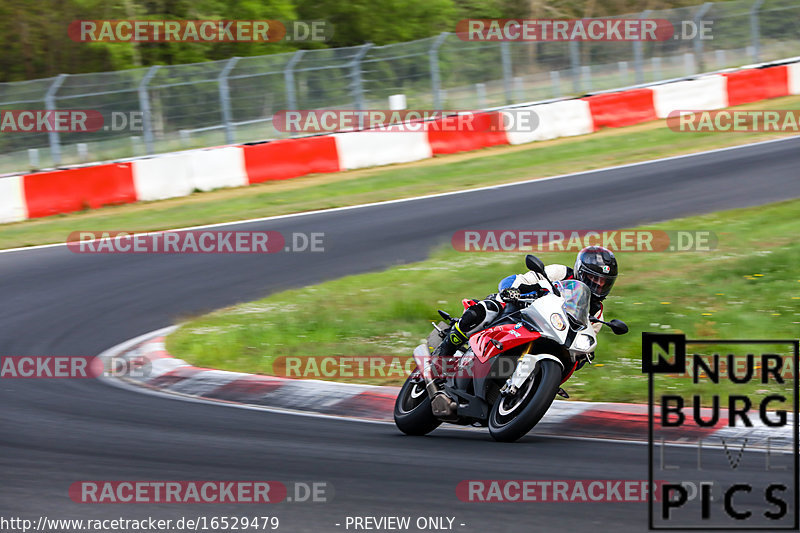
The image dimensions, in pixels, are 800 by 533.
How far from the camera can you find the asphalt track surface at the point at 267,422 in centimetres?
510

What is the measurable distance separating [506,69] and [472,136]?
2195 mm

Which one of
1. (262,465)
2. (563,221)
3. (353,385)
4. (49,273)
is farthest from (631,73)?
(262,465)

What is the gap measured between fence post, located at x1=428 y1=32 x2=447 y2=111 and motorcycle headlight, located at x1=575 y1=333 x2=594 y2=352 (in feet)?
50.1

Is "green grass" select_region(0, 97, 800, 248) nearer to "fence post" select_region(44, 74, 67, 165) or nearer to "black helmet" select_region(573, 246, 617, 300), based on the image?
"fence post" select_region(44, 74, 67, 165)

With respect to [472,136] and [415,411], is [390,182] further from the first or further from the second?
[415,411]

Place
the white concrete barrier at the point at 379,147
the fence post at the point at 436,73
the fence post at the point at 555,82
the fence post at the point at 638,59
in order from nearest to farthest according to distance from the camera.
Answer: the white concrete barrier at the point at 379,147, the fence post at the point at 436,73, the fence post at the point at 555,82, the fence post at the point at 638,59

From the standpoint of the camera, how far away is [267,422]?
7.10m

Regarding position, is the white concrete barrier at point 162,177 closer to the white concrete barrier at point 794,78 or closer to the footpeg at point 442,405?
the footpeg at point 442,405

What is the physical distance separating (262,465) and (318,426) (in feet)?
3.69

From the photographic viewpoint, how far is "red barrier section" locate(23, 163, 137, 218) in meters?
16.9

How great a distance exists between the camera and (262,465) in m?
5.86

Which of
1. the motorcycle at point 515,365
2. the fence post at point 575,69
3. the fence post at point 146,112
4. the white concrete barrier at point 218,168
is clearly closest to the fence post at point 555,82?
the fence post at point 575,69

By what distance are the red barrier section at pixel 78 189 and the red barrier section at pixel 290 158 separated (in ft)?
7.55

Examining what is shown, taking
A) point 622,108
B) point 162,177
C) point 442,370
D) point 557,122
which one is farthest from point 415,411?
point 622,108
